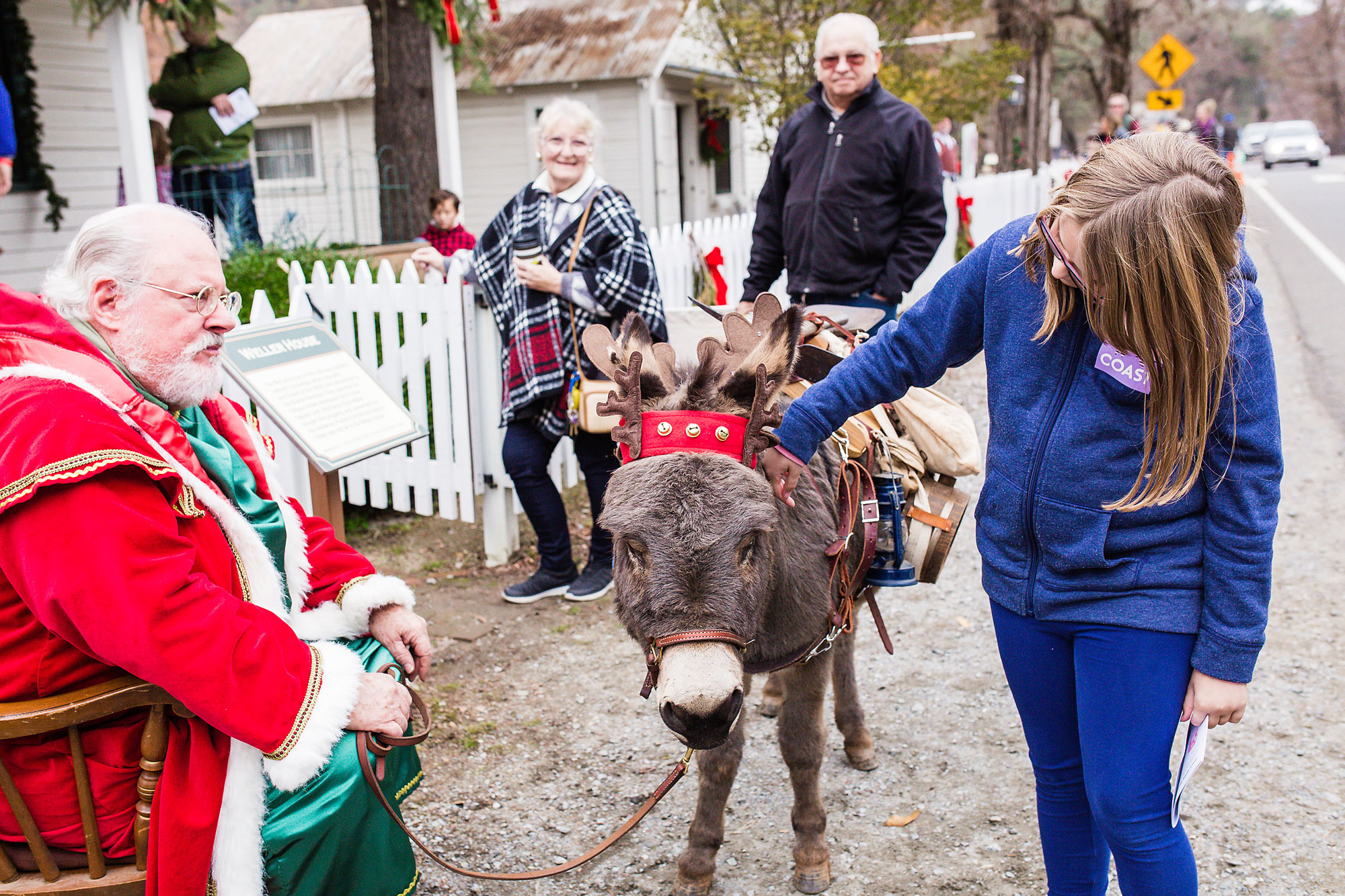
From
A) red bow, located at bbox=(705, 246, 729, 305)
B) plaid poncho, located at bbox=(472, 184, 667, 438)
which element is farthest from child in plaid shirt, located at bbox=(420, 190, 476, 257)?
plaid poncho, located at bbox=(472, 184, 667, 438)

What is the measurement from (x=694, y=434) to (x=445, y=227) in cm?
726

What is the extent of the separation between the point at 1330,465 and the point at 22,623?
7.18 m

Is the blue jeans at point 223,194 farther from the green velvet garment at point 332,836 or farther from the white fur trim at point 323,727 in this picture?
the green velvet garment at point 332,836

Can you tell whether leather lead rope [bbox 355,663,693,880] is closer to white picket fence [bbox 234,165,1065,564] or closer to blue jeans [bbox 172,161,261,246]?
white picket fence [bbox 234,165,1065,564]

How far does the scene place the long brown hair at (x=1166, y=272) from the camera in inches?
68.0

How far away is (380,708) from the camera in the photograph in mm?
2123

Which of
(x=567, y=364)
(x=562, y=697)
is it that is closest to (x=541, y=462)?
(x=567, y=364)

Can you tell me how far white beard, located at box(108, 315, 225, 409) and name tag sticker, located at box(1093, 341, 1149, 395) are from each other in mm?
1916

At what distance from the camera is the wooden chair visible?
184cm

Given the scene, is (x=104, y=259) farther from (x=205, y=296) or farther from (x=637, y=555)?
(x=637, y=555)

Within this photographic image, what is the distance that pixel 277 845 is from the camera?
196cm

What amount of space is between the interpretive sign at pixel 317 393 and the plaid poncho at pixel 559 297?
100 centimetres

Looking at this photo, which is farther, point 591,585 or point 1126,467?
point 591,585

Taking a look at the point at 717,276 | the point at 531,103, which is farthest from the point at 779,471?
the point at 531,103
